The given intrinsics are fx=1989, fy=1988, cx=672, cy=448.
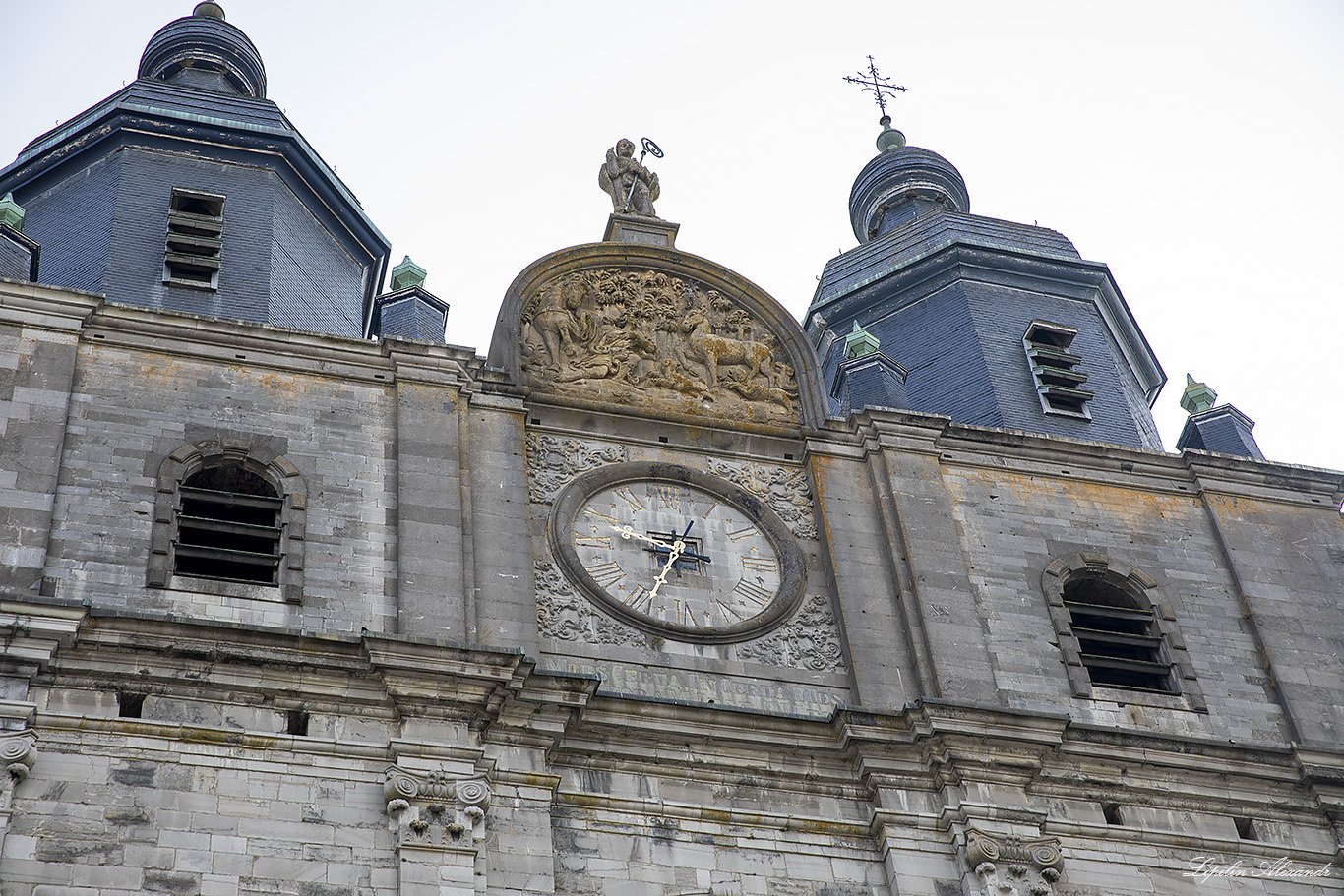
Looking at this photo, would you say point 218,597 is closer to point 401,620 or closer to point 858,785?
point 401,620

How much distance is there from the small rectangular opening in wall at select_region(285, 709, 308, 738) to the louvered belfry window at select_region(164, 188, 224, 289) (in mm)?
6721

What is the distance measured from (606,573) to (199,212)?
7.34 m

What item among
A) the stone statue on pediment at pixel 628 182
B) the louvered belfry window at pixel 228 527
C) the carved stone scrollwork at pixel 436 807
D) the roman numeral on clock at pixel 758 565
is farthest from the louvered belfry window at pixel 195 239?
the carved stone scrollwork at pixel 436 807

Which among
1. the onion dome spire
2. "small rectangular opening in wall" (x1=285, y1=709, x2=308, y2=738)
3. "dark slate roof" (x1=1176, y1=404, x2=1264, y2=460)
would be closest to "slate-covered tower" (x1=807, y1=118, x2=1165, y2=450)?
"dark slate roof" (x1=1176, y1=404, x2=1264, y2=460)

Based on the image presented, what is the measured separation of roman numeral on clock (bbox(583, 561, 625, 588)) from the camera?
59.8 ft

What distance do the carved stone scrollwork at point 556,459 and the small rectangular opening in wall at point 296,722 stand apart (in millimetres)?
3684

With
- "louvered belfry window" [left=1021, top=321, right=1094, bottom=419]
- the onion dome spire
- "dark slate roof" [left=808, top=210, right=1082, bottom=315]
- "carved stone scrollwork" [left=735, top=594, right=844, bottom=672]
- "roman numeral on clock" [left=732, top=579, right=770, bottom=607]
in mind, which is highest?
the onion dome spire

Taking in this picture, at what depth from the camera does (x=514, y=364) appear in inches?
782

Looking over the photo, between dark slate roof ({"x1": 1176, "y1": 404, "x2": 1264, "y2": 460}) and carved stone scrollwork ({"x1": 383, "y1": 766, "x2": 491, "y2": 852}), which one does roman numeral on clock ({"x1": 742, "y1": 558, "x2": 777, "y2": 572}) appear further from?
dark slate roof ({"x1": 1176, "y1": 404, "x2": 1264, "y2": 460})

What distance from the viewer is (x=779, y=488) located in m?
19.7

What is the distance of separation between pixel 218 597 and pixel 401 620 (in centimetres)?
154

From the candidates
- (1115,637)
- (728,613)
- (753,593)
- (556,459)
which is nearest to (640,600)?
(728,613)

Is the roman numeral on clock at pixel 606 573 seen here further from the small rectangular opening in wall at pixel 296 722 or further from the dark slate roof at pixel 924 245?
the dark slate roof at pixel 924 245

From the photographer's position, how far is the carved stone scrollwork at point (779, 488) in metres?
19.4
